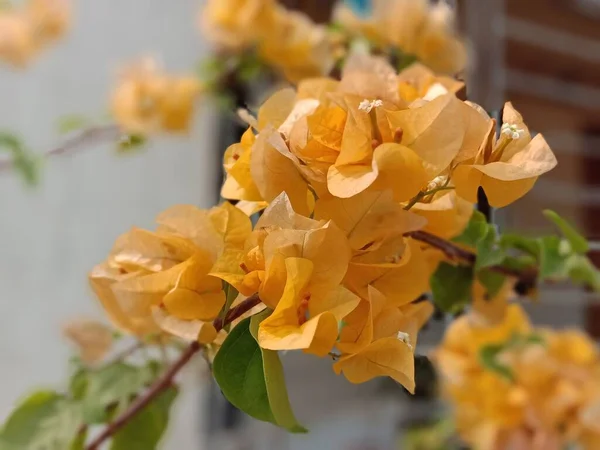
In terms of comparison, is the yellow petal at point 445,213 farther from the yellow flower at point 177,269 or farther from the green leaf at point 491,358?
the green leaf at point 491,358

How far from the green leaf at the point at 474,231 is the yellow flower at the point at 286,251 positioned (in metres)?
0.12

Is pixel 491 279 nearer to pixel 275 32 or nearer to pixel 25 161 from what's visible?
pixel 275 32

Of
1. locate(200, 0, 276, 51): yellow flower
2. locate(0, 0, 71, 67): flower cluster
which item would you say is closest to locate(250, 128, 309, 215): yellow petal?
locate(200, 0, 276, 51): yellow flower

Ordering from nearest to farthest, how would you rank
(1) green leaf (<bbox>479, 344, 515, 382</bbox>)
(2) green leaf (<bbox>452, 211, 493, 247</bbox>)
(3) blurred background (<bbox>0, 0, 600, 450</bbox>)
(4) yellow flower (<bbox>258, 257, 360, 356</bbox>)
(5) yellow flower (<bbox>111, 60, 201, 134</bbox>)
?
(4) yellow flower (<bbox>258, 257, 360, 356</bbox>)
(2) green leaf (<bbox>452, 211, 493, 247</bbox>)
(1) green leaf (<bbox>479, 344, 515, 382</bbox>)
(5) yellow flower (<bbox>111, 60, 201, 134</bbox>)
(3) blurred background (<bbox>0, 0, 600, 450</bbox>)

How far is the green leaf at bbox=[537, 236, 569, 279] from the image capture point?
317 mm

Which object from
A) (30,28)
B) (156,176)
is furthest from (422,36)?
(156,176)

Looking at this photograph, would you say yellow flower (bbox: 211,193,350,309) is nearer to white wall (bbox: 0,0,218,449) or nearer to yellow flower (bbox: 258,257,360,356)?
yellow flower (bbox: 258,257,360,356)

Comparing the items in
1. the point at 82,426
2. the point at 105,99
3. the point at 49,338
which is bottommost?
the point at 49,338

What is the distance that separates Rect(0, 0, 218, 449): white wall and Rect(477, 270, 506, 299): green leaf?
0.81 meters

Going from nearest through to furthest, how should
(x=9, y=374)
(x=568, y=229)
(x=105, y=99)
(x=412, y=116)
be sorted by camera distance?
(x=412, y=116)
(x=568, y=229)
(x=9, y=374)
(x=105, y=99)

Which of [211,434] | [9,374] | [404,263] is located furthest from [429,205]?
[211,434]

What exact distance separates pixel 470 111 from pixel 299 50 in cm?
40

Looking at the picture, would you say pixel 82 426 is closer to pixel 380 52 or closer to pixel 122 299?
pixel 122 299

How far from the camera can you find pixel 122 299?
241 millimetres
